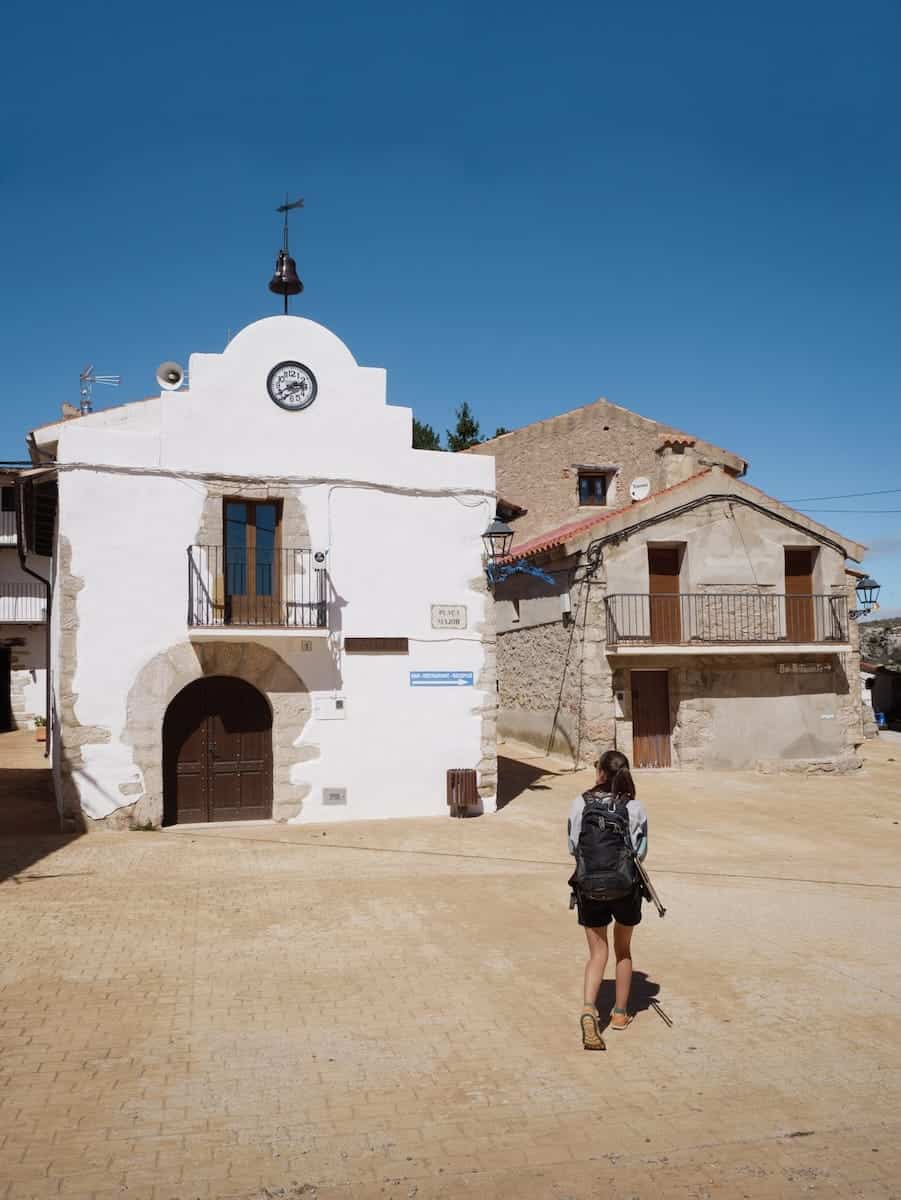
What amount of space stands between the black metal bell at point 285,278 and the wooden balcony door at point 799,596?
38.6 ft

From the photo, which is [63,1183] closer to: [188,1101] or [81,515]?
[188,1101]

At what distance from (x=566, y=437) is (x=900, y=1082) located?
21.9 metres

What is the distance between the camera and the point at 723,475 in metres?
19.6

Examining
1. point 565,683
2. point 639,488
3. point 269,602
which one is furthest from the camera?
point 639,488

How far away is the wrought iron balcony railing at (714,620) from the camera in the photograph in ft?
61.6

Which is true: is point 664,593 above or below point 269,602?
above

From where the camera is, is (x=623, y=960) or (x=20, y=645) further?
(x=20, y=645)

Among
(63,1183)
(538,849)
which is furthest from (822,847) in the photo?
(63,1183)

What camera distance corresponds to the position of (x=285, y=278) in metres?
14.6

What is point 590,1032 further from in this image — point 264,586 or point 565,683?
point 565,683

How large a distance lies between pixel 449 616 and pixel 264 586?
8.65 feet

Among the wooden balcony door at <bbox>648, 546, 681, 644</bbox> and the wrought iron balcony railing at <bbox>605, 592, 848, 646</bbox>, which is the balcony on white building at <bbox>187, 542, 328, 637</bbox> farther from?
the wooden balcony door at <bbox>648, 546, 681, 644</bbox>

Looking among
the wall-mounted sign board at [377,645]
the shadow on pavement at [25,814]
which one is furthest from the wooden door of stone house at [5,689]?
the wall-mounted sign board at [377,645]

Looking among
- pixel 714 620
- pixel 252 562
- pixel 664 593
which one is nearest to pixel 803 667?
pixel 714 620
